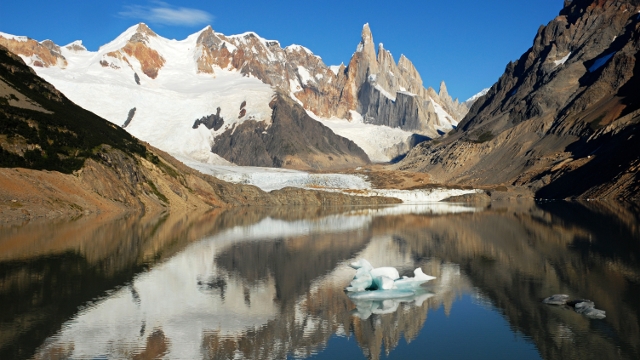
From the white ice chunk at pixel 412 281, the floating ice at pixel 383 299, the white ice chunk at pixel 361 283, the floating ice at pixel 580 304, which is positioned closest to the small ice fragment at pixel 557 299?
the floating ice at pixel 580 304

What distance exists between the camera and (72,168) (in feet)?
299

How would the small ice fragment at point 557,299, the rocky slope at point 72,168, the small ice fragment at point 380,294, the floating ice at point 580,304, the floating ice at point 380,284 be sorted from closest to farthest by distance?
the floating ice at point 580,304 → the small ice fragment at point 557,299 → the small ice fragment at point 380,294 → the floating ice at point 380,284 → the rocky slope at point 72,168

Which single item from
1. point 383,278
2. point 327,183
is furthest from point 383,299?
point 327,183

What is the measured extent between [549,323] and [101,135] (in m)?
103

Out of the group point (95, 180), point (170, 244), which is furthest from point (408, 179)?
point (170, 244)

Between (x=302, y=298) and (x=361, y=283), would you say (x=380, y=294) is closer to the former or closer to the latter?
(x=361, y=283)

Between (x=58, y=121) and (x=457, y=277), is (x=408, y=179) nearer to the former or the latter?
(x=58, y=121)

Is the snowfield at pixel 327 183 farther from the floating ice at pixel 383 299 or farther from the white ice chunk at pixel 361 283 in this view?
the floating ice at pixel 383 299

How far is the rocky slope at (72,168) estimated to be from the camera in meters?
80.3

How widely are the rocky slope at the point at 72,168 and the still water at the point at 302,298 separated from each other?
22.7 meters

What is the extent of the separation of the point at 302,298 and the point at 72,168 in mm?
68267

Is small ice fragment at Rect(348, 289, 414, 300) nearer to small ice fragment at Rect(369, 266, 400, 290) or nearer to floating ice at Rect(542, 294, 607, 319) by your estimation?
small ice fragment at Rect(369, 266, 400, 290)

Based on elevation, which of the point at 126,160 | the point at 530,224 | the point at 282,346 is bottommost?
the point at 282,346

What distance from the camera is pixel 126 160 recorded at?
106625 millimetres
